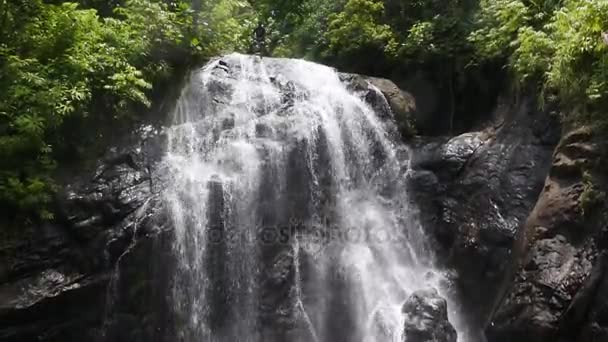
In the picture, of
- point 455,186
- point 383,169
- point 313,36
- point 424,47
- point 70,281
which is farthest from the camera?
point 313,36

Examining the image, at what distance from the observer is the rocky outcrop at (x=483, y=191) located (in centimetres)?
941

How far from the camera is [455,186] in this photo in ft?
34.2

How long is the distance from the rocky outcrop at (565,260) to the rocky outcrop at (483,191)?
0.65m

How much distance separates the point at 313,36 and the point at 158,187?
7.83 meters

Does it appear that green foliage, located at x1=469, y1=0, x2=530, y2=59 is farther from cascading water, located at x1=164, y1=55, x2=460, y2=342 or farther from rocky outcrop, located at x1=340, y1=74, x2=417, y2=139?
cascading water, located at x1=164, y1=55, x2=460, y2=342

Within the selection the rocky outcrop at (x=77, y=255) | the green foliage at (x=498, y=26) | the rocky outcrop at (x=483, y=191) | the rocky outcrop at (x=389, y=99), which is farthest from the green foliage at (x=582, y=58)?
the rocky outcrop at (x=77, y=255)

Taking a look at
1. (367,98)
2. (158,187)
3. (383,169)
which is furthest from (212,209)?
(367,98)

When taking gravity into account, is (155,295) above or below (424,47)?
below

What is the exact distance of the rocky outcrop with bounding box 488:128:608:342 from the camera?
7449 mm

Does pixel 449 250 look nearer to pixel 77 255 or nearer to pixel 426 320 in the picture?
pixel 426 320

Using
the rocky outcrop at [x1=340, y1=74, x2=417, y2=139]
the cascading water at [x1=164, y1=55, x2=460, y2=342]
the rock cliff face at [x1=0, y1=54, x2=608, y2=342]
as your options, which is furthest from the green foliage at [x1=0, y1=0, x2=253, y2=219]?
the rocky outcrop at [x1=340, y1=74, x2=417, y2=139]

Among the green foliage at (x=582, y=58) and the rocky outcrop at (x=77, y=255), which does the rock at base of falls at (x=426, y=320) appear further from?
the rocky outcrop at (x=77, y=255)

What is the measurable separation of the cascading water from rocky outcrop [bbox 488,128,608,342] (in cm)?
181

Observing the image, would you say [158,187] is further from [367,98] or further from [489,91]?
[489,91]
